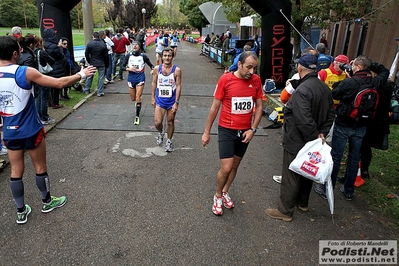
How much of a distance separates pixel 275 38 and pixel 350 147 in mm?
6896

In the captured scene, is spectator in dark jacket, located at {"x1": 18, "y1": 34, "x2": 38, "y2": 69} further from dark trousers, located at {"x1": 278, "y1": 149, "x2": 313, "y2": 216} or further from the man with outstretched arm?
dark trousers, located at {"x1": 278, "y1": 149, "x2": 313, "y2": 216}

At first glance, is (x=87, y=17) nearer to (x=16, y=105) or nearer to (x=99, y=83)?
(x=99, y=83)

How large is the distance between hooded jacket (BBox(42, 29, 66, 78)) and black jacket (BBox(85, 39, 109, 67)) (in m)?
2.10

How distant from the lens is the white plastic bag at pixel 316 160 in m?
3.43

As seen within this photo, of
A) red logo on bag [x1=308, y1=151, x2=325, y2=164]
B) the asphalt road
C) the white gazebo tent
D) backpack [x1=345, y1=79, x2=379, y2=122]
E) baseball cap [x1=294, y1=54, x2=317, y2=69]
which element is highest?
the white gazebo tent

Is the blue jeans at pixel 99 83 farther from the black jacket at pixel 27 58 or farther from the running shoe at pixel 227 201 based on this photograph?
the running shoe at pixel 227 201

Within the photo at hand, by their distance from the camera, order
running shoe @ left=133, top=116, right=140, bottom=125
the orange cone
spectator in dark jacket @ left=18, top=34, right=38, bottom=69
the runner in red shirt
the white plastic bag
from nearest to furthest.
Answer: the white plastic bag
the runner in red shirt
the orange cone
spectator in dark jacket @ left=18, top=34, right=38, bottom=69
running shoe @ left=133, top=116, right=140, bottom=125

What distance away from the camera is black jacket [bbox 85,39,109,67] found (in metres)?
9.89

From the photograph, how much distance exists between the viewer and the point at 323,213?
4.05 metres

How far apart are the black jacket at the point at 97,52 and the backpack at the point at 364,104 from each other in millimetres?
8233

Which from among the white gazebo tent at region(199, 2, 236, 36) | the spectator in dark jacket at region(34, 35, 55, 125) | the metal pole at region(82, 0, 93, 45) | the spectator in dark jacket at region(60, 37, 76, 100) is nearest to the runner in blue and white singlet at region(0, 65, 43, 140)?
the spectator in dark jacket at region(34, 35, 55, 125)

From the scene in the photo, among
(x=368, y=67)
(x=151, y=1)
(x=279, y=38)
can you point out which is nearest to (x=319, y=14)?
(x=279, y=38)

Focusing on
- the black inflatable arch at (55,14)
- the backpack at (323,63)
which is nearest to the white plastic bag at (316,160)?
the backpack at (323,63)

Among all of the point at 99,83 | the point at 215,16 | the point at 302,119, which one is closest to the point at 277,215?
the point at 302,119
